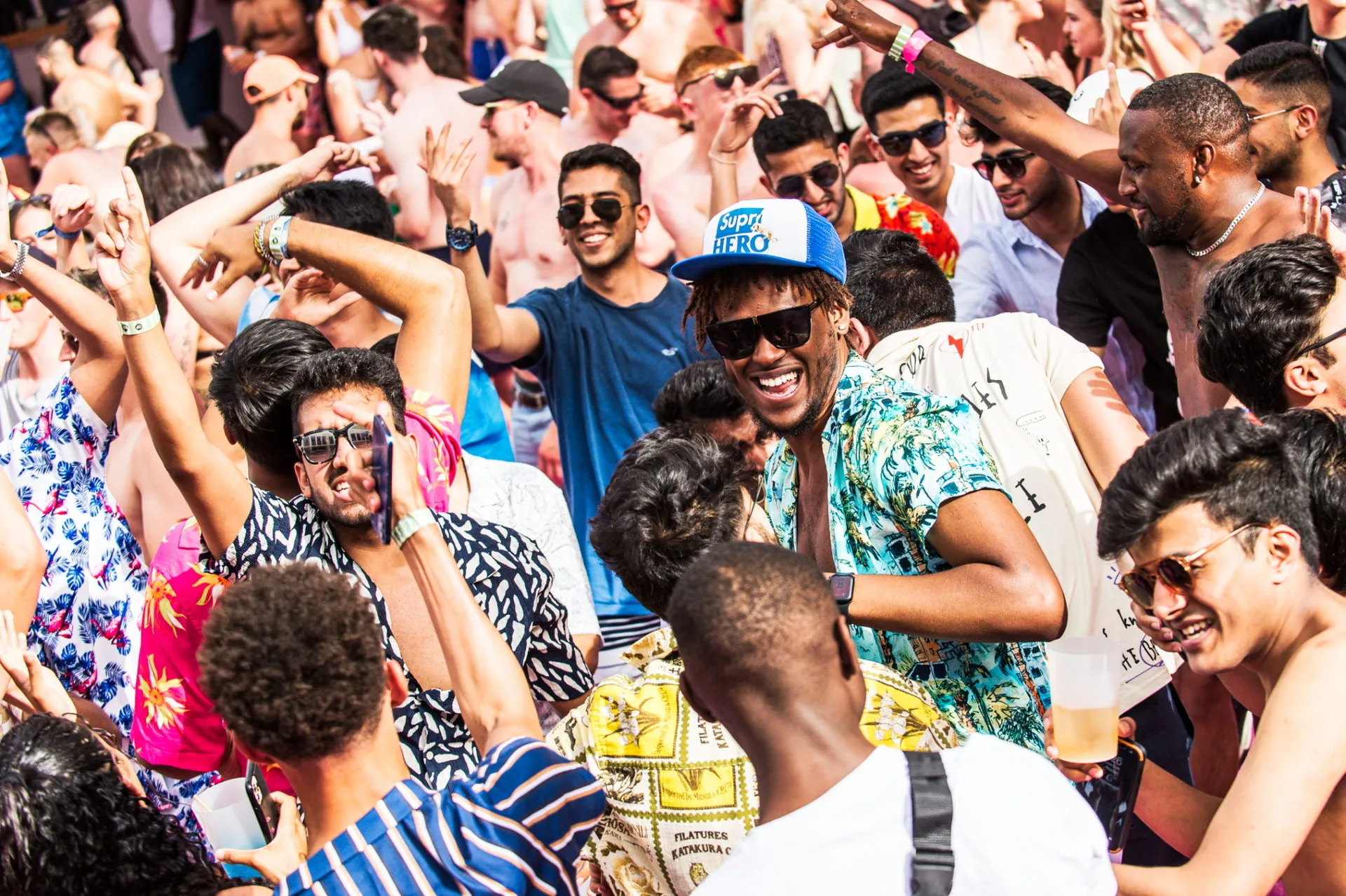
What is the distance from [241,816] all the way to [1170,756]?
7.24ft

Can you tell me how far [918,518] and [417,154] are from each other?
5306mm

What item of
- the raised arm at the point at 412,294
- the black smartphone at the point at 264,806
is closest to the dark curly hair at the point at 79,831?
the black smartphone at the point at 264,806

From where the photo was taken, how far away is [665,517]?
8.43 feet

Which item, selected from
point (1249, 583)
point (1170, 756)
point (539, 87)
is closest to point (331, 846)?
point (1249, 583)

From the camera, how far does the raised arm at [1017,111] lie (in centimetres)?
407

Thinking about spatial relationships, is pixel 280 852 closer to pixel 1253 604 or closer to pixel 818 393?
pixel 818 393

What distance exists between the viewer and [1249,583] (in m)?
2.16

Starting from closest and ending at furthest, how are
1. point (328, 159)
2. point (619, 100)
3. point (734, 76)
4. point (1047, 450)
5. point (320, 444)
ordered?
point (320, 444) → point (1047, 450) → point (328, 159) → point (734, 76) → point (619, 100)

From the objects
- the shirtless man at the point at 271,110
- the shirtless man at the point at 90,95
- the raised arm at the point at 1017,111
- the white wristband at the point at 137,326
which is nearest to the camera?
the white wristband at the point at 137,326

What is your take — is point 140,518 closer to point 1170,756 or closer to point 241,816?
point 241,816

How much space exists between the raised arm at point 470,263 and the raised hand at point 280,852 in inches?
101

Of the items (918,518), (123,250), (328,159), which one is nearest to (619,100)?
(328,159)

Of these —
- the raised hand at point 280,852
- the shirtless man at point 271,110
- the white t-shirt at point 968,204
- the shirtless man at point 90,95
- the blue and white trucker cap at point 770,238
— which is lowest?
the raised hand at point 280,852

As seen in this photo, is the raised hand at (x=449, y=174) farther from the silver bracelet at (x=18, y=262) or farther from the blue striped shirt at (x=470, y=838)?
the blue striped shirt at (x=470, y=838)
